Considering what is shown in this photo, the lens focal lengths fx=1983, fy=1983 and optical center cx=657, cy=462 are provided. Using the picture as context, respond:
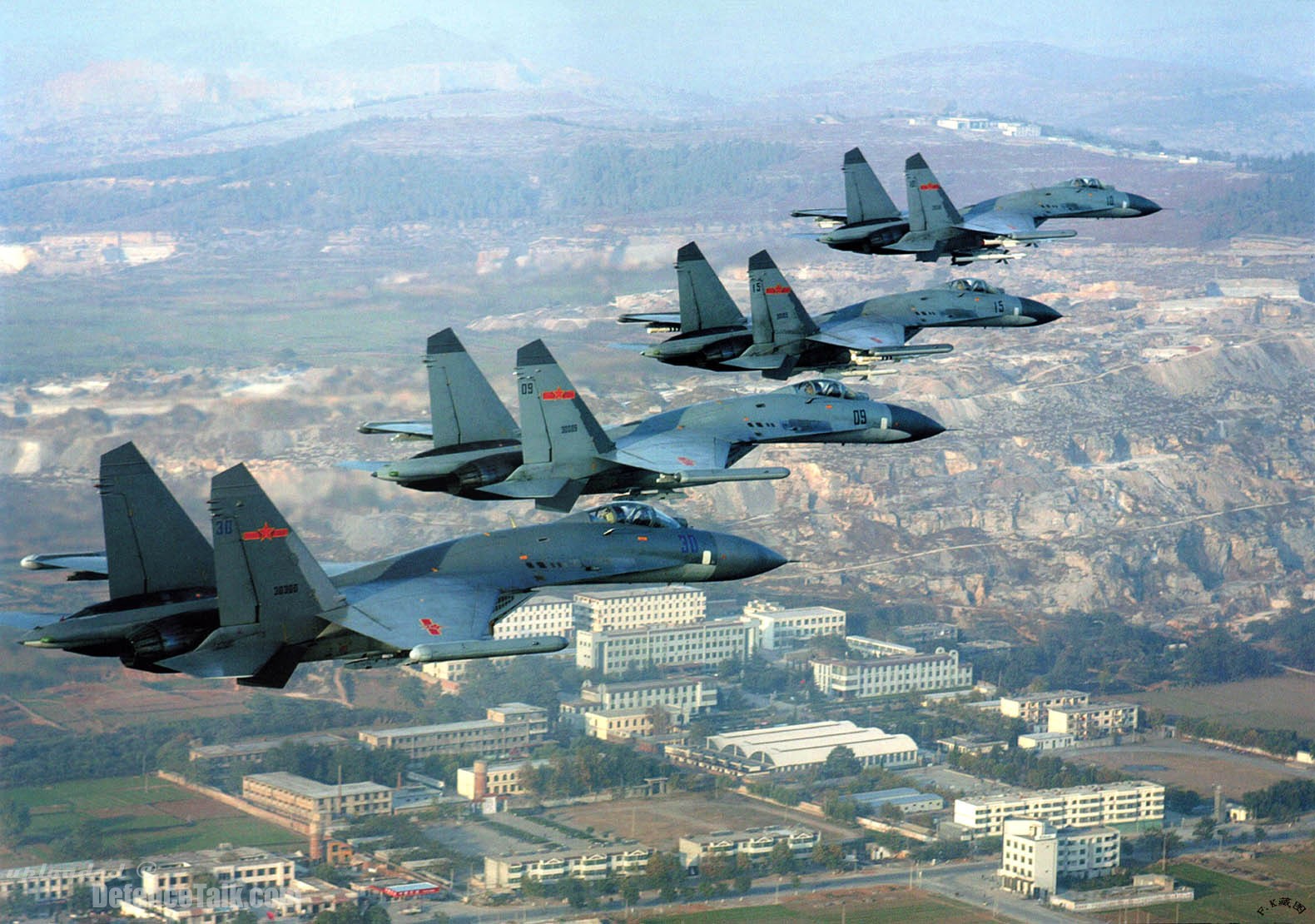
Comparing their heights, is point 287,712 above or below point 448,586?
below

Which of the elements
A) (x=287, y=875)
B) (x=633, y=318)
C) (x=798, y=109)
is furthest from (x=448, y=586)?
(x=798, y=109)

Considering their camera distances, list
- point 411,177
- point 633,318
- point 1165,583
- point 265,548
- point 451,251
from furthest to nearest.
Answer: point 411,177 < point 451,251 < point 1165,583 < point 633,318 < point 265,548

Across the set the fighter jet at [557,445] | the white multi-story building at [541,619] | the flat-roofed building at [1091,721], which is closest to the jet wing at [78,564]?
the fighter jet at [557,445]

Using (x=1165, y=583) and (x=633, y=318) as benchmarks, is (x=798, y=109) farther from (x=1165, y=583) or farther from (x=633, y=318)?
(x=633, y=318)

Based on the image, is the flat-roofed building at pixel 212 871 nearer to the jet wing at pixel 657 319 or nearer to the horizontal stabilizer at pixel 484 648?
the jet wing at pixel 657 319

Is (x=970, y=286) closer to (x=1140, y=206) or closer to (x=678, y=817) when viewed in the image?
(x=1140, y=206)
